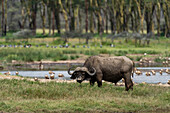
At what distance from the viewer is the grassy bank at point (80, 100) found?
12.8m

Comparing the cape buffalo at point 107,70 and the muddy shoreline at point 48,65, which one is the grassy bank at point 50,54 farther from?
the cape buffalo at point 107,70

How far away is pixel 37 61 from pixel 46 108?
95.6ft

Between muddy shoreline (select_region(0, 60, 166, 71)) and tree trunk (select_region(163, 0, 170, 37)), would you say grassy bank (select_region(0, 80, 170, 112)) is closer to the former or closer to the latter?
muddy shoreline (select_region(0, 60, 166, 71))

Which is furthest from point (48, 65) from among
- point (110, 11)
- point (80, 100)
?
point (110, 11)

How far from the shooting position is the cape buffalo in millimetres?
17250

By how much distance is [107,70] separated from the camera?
57.2 ft

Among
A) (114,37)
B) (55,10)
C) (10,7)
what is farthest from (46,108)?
(10,7)

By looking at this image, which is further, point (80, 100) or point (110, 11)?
point (110, 11)

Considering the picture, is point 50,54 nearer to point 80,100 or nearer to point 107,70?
point 107,70

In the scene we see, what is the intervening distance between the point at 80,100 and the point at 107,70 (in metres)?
3.71

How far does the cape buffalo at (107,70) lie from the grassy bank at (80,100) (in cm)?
60

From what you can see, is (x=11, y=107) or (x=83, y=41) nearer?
(x=11, y=107)

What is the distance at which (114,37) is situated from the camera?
64.1 meters

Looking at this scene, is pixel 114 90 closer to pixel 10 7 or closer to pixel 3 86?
pixel 3 86
